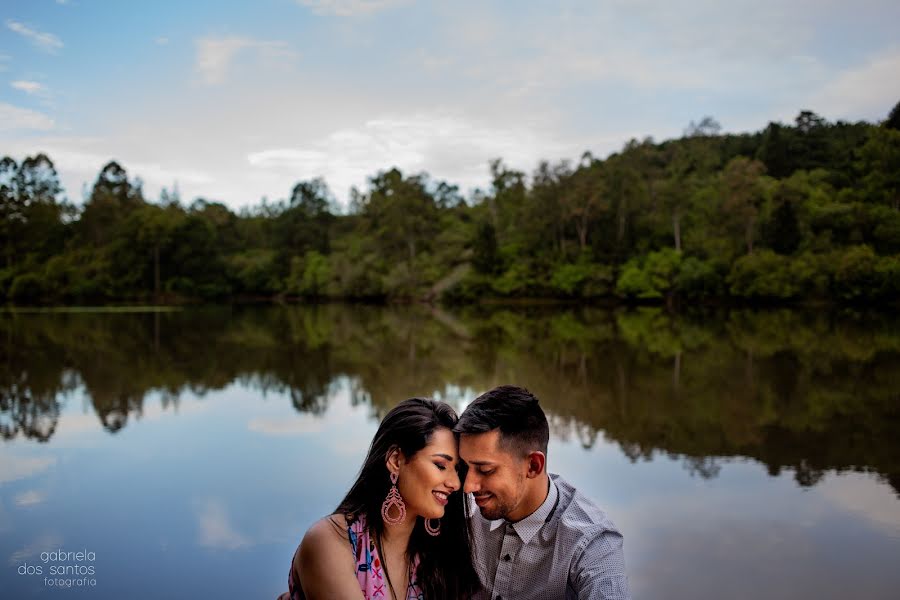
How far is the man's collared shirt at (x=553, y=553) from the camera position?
225 centimetres

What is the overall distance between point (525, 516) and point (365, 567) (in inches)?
22.5

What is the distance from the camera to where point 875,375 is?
40.8 feet

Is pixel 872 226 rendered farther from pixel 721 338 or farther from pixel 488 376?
pixel 488 376

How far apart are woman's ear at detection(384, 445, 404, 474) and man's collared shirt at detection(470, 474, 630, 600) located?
0.46 metres

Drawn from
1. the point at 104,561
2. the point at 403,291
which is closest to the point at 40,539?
the point at 104,561

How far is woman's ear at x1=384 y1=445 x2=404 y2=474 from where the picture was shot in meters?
2.28

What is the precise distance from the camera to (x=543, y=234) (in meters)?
46.6

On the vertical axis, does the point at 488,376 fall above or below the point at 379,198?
below

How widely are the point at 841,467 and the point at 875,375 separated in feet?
22.1

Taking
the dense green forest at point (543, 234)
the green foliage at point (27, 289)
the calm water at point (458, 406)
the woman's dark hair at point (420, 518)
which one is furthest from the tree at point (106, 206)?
the woman's dark hair at point (420, 518)

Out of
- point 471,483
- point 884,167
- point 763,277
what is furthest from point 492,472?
point 884,167

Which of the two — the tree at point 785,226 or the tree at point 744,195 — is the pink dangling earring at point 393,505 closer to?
the tree at point 744,195

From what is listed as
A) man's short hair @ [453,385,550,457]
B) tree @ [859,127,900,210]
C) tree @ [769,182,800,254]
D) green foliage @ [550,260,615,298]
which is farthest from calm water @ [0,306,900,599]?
green foliage @ [550,260,615,298]

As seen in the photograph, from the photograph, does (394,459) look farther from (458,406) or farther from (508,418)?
(458,406)
